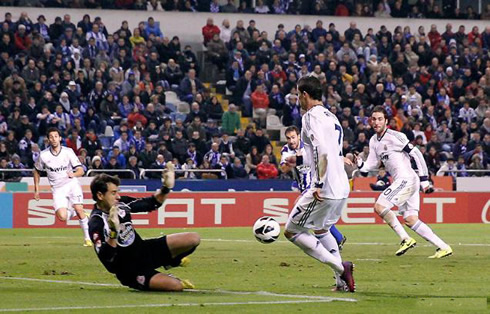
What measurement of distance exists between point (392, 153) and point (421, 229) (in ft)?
5.23

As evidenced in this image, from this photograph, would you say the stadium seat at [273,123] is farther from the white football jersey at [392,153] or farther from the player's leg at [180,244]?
the player's leg at [180,244]

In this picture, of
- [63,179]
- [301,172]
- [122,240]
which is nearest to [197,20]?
[63,179]

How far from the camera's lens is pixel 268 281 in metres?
13.5

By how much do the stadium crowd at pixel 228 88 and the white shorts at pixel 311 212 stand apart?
60.1 ft

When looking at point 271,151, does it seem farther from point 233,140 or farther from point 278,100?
point 278,100

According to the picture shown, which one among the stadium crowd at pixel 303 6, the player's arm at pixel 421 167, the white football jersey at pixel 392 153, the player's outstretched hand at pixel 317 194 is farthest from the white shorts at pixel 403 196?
the stadium crowd at pixel 303 6

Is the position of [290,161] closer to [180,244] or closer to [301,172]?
[301,172]

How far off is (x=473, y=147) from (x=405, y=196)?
17.2 meters

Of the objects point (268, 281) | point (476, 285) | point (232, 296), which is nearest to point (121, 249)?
point (232, 296)

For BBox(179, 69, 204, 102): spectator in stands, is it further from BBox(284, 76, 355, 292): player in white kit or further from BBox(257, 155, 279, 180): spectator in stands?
BBox(284, 76, 355, 292): player in white kit

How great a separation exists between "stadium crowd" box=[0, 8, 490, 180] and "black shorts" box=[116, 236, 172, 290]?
59.8ft

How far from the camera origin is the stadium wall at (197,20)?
37.8 metres

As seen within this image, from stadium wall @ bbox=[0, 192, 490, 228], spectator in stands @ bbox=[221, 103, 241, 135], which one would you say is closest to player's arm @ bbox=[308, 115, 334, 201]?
stadium wall @ bbox=[0, 192, 490, 228]

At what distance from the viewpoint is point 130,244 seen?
11555 mm
